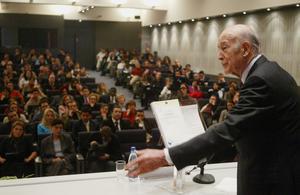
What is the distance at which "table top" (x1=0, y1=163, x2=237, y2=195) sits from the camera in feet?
7.20

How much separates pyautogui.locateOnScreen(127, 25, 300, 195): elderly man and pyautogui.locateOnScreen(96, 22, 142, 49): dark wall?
64.1 ft

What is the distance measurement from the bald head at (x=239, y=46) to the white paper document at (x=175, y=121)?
0.70 metres

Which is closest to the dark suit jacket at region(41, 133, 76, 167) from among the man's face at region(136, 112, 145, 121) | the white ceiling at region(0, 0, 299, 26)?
the man's face at region(136, 112, 145, 121)

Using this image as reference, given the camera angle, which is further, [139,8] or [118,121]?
[139,8]

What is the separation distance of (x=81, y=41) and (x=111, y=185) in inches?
762

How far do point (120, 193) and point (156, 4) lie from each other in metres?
16.9

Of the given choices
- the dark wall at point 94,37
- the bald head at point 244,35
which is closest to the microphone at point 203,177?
the bald head at point 244,35

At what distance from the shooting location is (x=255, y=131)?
1579 millimetres

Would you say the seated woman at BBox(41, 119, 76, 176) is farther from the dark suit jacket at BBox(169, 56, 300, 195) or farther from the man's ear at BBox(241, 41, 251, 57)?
the man's ear at BBox(241, 41, 251, 57)

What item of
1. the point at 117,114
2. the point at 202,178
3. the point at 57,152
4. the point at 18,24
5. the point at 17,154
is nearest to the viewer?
the point at 202,178

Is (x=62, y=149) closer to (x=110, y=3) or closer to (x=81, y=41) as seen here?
(x=110, y=3)

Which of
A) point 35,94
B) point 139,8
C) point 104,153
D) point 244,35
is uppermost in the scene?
point 139,8

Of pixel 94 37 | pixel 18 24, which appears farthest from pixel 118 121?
pixel 94 37

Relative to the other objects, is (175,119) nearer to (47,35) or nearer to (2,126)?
(2,126)
